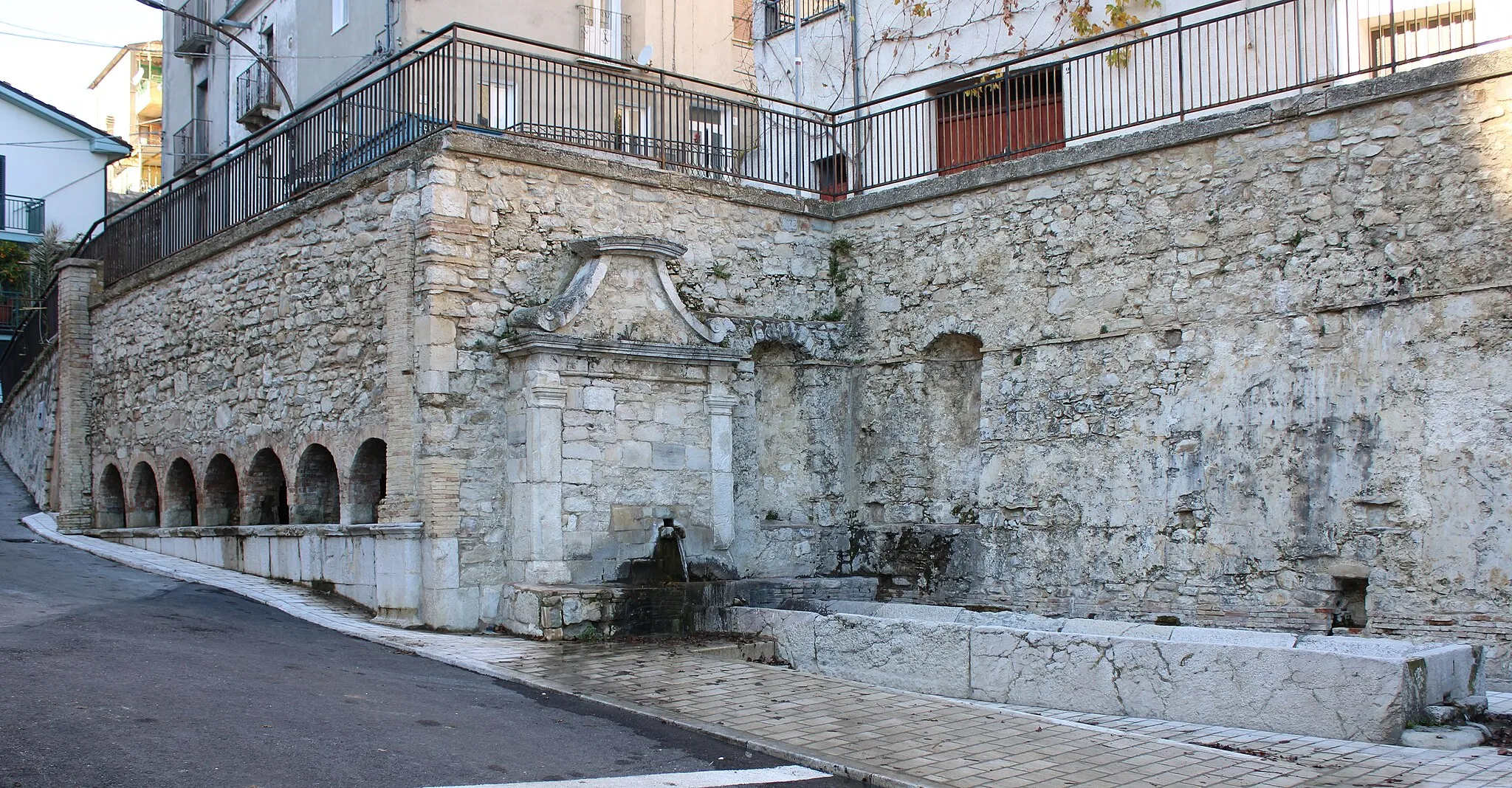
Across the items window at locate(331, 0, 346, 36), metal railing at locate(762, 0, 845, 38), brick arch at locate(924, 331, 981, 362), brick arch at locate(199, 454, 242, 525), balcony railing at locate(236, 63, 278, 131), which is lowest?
brick arch at locate(199, 454, 242, 525)

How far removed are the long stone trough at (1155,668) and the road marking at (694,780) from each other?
2298mm

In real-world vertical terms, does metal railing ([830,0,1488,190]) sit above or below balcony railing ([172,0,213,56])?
below

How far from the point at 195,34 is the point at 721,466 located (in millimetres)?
24695

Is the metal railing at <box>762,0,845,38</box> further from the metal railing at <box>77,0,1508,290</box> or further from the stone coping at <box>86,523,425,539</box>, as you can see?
the stone coping at <box>86,523,425,539</box>

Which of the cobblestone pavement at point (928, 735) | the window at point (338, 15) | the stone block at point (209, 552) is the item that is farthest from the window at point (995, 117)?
the window at point (338, 15)

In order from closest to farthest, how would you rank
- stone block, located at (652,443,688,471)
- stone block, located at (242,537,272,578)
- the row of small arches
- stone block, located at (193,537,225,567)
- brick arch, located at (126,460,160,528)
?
stone block, located at (652,443,688,471), the row of small arches, stone block, located at (242,537,272,578), stone block, located at (193,537,225,567), brick arch, located at (126,460,160,528)

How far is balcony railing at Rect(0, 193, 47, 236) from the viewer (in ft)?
108

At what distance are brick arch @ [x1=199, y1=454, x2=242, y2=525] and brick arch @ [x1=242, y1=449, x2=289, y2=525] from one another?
63 cm

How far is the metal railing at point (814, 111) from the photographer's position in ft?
42.5

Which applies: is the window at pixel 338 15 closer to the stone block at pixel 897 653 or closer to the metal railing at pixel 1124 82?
the metal railing at pixel 1124 82

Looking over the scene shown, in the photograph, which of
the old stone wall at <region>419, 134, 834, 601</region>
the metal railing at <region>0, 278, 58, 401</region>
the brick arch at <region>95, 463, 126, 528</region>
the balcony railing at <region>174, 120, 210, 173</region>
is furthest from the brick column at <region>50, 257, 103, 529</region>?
the balcony railing at <region>174, 120, 210, 173</region>

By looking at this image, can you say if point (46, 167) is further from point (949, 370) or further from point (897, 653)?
point (897, 653)

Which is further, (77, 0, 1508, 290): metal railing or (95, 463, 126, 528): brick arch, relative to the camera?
(95, 463, 126, 528): brick arch

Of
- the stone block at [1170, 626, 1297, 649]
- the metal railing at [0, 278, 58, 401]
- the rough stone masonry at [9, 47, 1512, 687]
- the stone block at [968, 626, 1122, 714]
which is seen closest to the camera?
the stone block at [1170, 626, 1297, 649]
